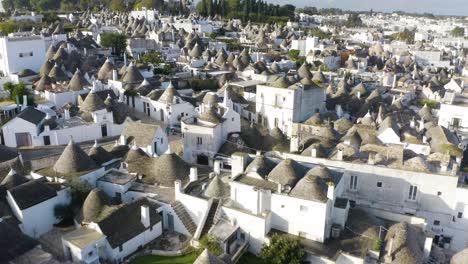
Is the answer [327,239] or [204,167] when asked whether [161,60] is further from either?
[327,239]

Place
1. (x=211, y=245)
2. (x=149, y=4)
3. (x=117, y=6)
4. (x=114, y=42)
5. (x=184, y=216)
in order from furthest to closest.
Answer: (x=117, y=6) < (x=149, y=4) < (x=114, y=42) < (x=184, y=216) < (x=211, y=245)

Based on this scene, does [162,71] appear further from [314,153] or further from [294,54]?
[294,54]

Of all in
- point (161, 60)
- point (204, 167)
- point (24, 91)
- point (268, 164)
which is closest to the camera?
point (268, 164)

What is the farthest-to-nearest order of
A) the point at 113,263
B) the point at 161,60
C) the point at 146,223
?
the point at 161,60 → the point at 146,223 → the point at 113,263

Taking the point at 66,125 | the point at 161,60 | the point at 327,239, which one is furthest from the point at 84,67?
the point at 327,239

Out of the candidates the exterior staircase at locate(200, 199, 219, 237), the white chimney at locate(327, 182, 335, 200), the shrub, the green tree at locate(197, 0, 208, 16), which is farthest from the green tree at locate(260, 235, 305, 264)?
the green tree at locate(197, 0, 208, 16)

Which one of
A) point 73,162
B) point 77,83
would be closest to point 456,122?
point 73,162
